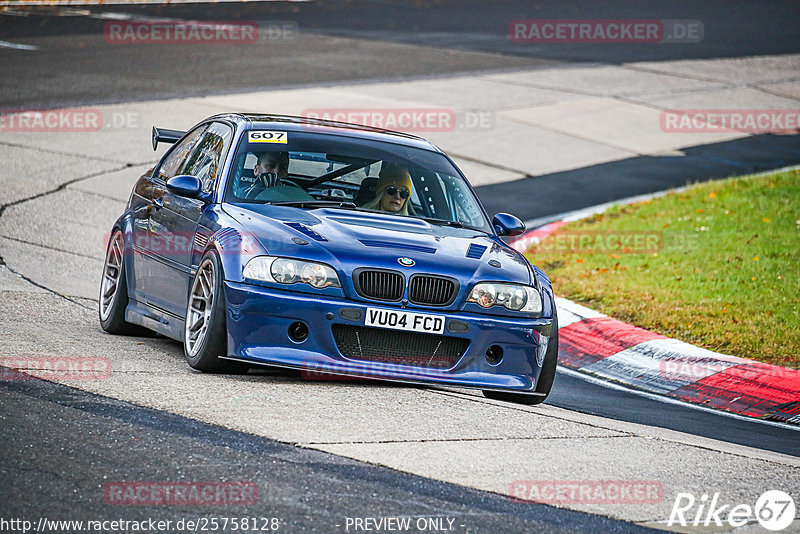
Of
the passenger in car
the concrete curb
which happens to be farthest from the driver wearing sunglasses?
the concrete curb

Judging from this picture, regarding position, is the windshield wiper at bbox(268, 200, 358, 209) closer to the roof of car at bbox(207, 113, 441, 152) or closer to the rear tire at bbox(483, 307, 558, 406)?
the roof of car at bbox(207, 113, 441, 152)

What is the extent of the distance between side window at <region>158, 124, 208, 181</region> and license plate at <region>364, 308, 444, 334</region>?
261 centimetres

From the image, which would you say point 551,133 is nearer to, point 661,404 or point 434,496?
point 661,404

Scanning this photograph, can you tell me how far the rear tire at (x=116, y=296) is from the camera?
332 inches

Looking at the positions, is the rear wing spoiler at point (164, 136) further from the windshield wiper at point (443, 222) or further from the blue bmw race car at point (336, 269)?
the windshield wiper at point (443, 222)

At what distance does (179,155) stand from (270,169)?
51.3 inches

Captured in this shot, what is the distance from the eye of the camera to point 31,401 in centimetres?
590

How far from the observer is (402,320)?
21.9 ft

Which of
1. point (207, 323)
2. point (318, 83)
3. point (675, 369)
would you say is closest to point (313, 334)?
point (207, 323)

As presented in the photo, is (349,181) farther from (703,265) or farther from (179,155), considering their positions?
(703,265)

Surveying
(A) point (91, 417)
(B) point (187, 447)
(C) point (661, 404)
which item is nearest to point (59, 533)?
(B) point (187, 447)

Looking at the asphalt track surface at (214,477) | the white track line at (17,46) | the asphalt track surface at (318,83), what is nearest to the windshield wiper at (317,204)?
the asphalt track surface at (318,83)

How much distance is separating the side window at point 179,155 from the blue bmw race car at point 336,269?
1.00 ft

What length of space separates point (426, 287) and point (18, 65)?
55.3ft
